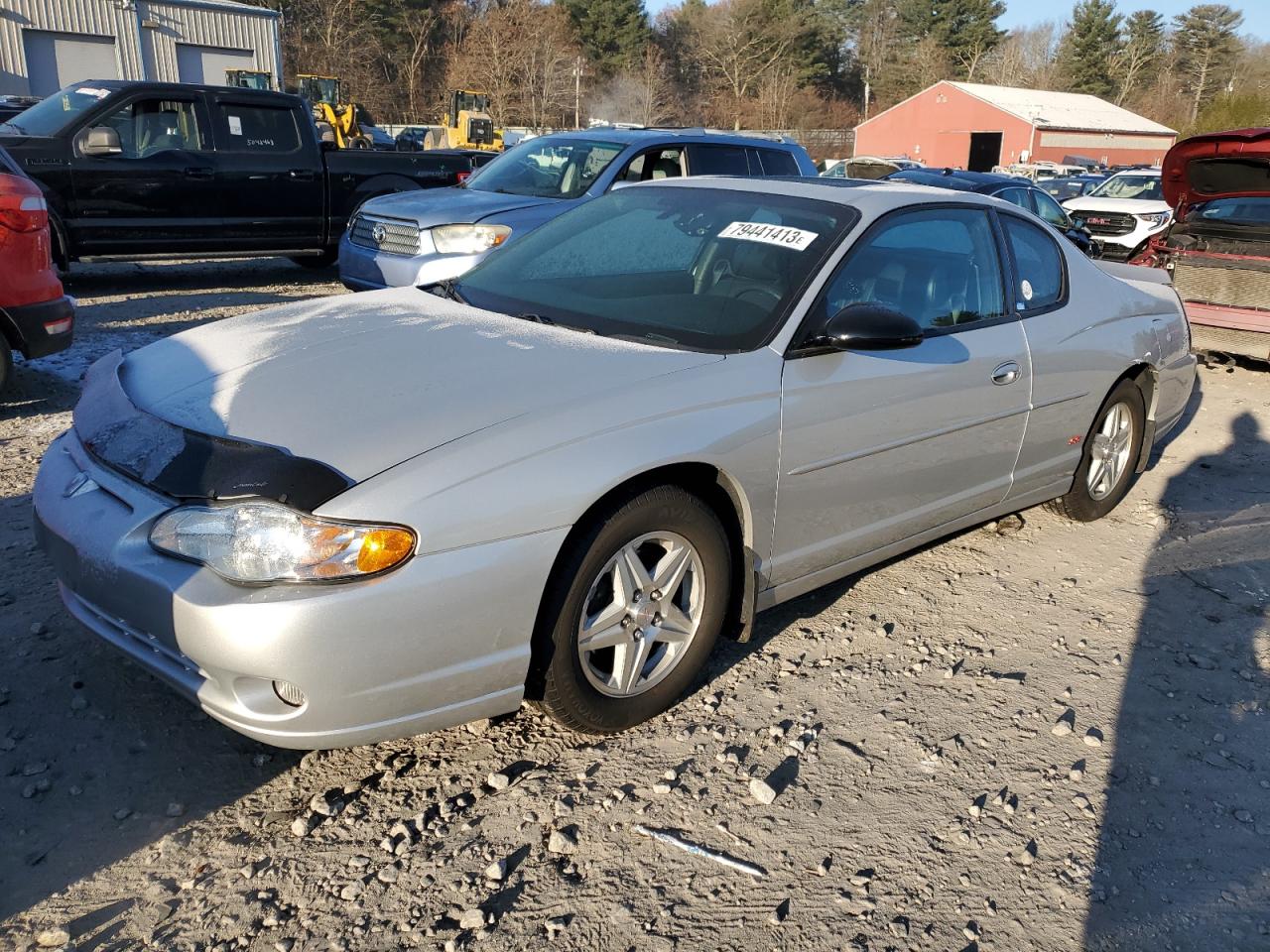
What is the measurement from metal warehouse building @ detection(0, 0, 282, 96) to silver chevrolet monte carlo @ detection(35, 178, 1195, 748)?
30518mm

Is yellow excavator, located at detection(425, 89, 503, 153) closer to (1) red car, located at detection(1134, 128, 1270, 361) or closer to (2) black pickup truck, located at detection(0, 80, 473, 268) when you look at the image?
(2) black pickup truck, located at detection(0, 80, 473, 268)

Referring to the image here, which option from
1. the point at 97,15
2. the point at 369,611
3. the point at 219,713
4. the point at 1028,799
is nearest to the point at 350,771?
the point at 219,713

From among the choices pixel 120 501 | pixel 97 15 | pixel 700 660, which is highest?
pixel 97 15

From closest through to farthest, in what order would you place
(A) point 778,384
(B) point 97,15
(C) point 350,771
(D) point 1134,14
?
(C) point 350,771, (A) point 778,384, (B) point 97,15, (D) point 1134,14

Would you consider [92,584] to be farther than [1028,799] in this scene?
No

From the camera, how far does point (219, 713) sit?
250cm

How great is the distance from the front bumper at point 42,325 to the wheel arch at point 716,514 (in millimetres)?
4300

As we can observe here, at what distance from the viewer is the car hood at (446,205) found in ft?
26.6

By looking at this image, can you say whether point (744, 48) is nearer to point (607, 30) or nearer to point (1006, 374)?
point (607, 30)

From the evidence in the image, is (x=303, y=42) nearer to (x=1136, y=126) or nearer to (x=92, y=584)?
(x=1136, y=126)

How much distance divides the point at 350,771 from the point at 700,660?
3.56 ft

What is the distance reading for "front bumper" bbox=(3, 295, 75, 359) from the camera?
557 cm

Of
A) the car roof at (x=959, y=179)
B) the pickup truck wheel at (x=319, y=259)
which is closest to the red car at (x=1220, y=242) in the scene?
the car roof at (x=959, y=179)

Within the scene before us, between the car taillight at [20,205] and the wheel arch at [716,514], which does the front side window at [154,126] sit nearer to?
the car taillight at [20,205]
